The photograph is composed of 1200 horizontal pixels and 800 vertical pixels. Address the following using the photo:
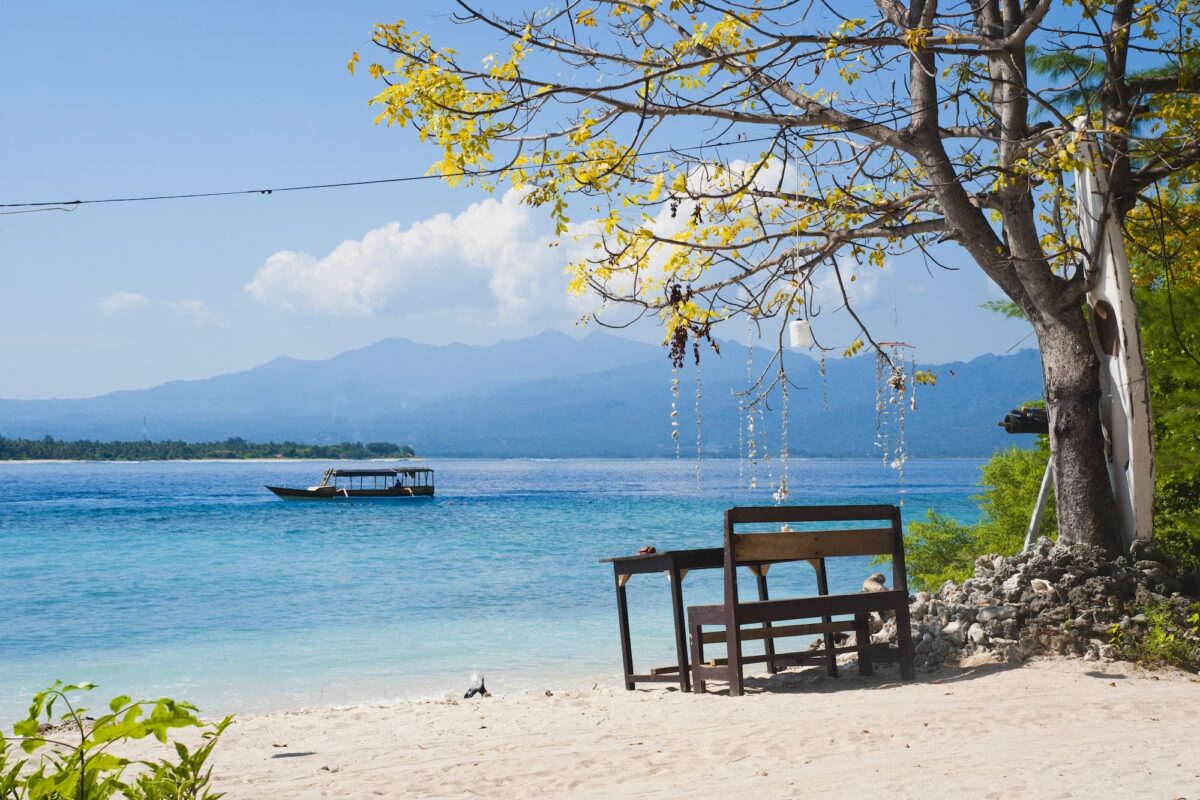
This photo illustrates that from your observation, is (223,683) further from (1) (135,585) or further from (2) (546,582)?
(1) (135,585)

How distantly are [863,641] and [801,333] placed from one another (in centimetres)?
266

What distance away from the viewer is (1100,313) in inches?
366

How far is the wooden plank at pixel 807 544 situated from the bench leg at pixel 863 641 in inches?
20.9

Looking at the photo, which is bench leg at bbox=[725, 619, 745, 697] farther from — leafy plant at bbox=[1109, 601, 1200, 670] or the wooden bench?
leafy plant at bbox=[1109, 601, 1200, 670]

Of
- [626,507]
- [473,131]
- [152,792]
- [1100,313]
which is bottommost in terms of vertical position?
[626,507]

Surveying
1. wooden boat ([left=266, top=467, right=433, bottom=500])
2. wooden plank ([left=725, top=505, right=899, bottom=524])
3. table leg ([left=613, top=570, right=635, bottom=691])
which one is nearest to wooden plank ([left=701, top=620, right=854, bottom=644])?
wooden plank ([left=725, top=505, right=899, bottom=524])

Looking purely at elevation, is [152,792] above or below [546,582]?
above

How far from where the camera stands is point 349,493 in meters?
62.6

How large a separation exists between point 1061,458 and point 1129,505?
0.65m

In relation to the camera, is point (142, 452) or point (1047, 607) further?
point (142, 452)

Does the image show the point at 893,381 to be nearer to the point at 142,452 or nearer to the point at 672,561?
the point at 672,561

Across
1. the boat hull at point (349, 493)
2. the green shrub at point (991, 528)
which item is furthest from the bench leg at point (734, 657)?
the boat hull at point (349, 493)

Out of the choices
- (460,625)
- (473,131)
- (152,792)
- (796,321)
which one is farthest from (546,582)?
(152,792)

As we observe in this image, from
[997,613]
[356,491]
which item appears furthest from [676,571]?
[356,491]
